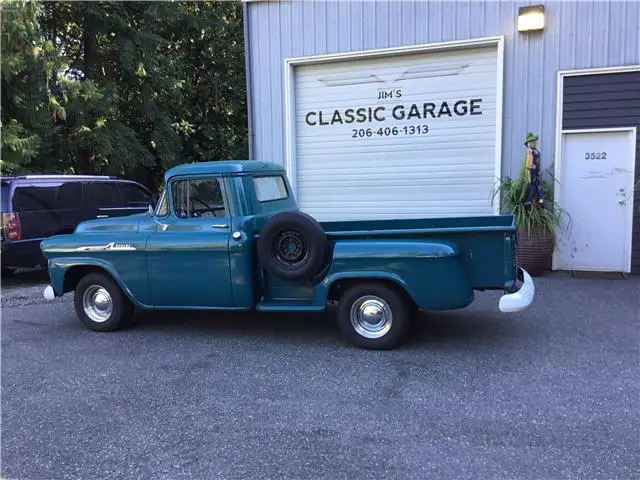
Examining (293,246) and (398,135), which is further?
(398,135)

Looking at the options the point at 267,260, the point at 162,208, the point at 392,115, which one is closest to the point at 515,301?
the point at 267,260

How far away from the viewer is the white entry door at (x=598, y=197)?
336 inches

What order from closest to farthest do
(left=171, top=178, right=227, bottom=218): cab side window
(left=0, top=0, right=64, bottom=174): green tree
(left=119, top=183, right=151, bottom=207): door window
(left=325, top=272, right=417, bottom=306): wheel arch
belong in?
(left=325, top=272, right=417, bottom=306): wheel arch → (left=171, top=178, right=227, bottom=218): cab side window → (left=119, top=183, right=151, bottom=207): door window → (left=0, top=0, right=64, bottom=174): green tree

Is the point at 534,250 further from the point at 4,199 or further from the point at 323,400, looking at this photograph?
the point at 4,199

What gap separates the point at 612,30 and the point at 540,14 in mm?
1067

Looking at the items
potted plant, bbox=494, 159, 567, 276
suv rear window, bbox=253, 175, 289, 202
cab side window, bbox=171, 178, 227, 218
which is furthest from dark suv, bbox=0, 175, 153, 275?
potted plant, bbox=494, 159, 567, 276

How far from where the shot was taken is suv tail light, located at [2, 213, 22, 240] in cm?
861

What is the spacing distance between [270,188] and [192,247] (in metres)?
1.16

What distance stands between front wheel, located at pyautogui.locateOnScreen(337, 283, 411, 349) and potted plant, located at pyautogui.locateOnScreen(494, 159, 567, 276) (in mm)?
4014

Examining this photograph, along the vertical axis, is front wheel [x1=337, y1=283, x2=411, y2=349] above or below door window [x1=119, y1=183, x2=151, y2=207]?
below

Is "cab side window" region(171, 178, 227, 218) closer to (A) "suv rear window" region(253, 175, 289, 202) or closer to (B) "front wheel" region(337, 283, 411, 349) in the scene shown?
(A) "suv rear window" region(253, 175, 289, 202)

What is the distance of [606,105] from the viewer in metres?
8.50

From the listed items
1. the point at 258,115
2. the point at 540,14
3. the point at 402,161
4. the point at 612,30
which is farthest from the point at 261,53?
the point at 612,30

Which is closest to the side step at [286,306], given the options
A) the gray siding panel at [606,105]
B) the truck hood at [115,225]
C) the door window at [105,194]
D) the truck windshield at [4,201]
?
the truck hood at [115,225]
